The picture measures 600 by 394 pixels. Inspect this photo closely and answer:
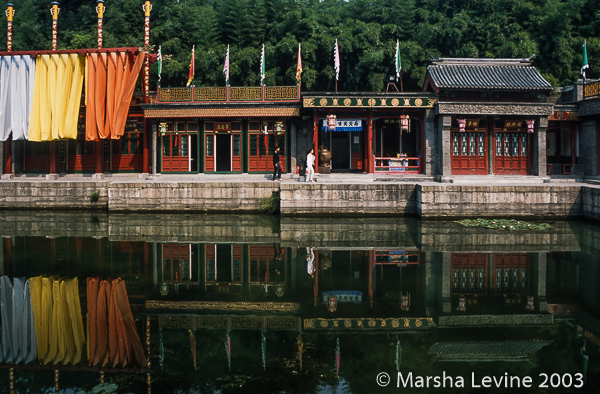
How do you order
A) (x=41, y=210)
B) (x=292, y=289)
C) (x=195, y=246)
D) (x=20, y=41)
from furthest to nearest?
(x=20, y=41) → (x=41, y=210) → (x=195, y=246) → (x=292, y=289)

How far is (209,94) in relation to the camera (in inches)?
914

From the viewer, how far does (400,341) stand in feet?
25.1

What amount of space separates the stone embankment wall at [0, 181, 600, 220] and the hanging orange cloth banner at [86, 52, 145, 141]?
2.85m

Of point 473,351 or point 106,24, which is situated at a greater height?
point 106,24

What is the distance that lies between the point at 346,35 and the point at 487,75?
886cm

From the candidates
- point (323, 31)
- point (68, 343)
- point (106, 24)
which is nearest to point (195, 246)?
point (68, 343)

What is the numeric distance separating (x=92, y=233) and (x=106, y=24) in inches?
865

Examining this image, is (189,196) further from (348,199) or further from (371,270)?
(371,270)

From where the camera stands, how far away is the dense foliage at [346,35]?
27906 mm

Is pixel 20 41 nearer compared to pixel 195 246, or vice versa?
pixel 195 246

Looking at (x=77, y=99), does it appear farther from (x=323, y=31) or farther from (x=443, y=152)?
(x=443, y=152)

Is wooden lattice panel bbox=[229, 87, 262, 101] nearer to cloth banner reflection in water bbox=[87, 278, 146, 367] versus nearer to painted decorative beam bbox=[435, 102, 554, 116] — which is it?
painted decorative beam bbox=[435, 102, 554, 116]

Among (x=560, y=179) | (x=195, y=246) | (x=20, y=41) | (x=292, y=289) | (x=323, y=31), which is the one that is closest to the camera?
(x=292, y=289)

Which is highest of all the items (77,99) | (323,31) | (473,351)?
(323,31)
